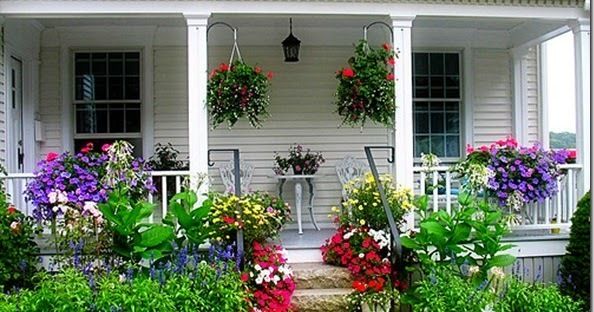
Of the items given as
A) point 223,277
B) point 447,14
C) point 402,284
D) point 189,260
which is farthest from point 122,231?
point 447,14

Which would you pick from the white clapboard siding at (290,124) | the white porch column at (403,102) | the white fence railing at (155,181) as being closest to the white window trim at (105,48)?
the white clapboard siding at (290,124)

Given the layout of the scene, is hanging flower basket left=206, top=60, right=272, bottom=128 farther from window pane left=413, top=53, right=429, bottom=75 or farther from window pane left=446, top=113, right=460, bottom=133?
window pane left=446, top=113, right=460, bottom=133

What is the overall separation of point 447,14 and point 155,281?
13.2 feet

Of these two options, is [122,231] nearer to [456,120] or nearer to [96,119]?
[96,119]

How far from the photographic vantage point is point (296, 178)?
8.11 meters

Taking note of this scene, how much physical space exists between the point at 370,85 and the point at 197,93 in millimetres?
1757

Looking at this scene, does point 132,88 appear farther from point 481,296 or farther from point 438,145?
point 481,296

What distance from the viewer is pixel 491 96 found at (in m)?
8.85

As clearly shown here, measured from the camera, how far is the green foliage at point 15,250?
5.56 meters

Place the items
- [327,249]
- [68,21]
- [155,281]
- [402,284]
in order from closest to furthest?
1. [155,281]
2. [402,284]
3. [327,249]
4. [68,21]

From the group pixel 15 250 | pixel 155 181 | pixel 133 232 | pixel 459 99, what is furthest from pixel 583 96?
pixel 15 250

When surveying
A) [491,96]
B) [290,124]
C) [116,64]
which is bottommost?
[290,124]

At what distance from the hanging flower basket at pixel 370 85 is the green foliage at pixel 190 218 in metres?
1.89

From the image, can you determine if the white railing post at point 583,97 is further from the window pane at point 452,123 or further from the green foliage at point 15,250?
the green foliage at point 15,250
